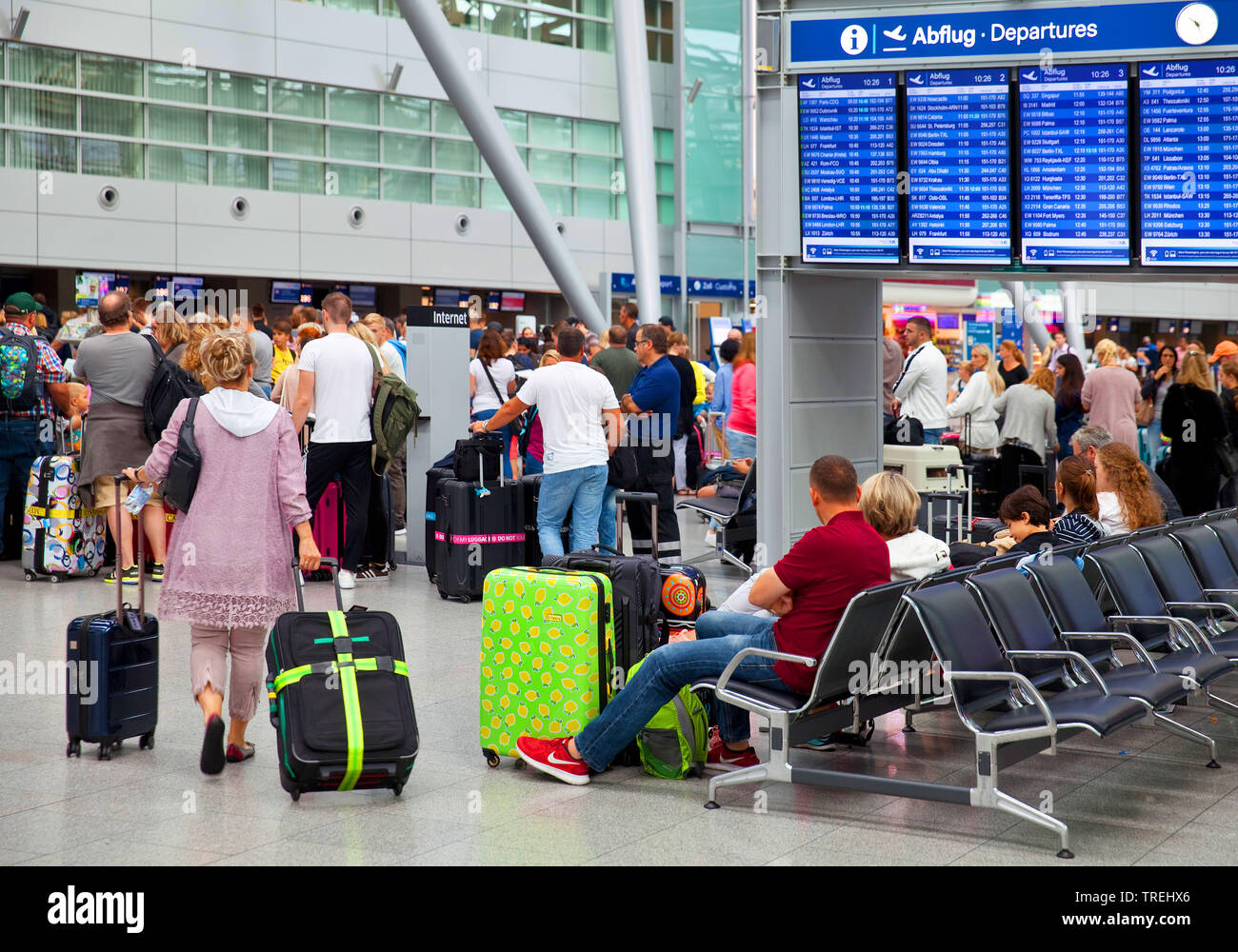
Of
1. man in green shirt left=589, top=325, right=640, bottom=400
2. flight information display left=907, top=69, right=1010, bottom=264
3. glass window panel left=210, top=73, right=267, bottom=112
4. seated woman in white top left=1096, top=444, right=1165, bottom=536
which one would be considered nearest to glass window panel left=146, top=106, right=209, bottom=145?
glass window panel left=210, top=73, right=267, bottom=112

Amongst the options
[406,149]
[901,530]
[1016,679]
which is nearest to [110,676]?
[901,530]

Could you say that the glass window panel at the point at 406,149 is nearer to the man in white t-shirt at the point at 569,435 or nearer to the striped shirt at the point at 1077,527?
the man in white t-shirt at the point at 569,435

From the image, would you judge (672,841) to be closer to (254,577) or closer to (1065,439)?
(254,577)

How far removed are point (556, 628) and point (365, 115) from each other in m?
23.5

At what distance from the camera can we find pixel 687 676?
5.14 m

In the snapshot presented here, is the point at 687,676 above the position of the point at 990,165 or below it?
below

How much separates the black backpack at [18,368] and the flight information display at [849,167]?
565cm

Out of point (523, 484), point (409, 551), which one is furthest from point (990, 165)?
point (409, 551)

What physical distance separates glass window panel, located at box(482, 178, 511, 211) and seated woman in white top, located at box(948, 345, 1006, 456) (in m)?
17.3

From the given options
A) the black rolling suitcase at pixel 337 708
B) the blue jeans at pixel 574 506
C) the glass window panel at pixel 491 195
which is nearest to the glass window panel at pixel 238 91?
the glass window panel at pixel 491 195

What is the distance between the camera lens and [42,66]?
74.3 ft

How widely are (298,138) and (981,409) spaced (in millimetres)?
16993

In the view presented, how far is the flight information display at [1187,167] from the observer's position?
7.49 meters

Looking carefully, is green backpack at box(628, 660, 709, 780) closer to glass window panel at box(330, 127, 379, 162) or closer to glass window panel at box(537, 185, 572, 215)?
glass window panel at box(330, 127, 379, 162)
